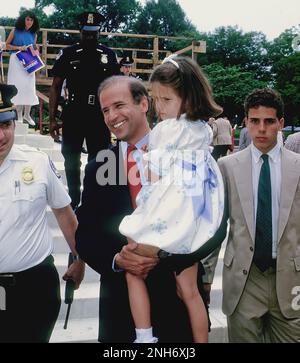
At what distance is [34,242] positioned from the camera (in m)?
2.01

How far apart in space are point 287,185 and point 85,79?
2.04 meters

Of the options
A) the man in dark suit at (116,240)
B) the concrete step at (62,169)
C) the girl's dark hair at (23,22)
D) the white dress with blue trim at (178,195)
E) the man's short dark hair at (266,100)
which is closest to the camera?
the white dress with blue trim at (178,195)

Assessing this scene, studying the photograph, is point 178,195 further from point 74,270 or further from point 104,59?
point 104,59

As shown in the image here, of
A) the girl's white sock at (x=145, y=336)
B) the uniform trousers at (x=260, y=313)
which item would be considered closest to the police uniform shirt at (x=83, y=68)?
the uniform trousers at (x=260, y=313)

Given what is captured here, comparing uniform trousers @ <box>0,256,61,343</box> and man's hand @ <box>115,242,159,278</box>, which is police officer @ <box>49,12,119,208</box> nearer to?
uniform trousers @ <box>0,256,61,343</box>

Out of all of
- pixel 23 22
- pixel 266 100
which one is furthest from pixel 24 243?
pixel 23 22

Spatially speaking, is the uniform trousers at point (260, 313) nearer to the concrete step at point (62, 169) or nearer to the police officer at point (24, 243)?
the police officer at point (24, 243)

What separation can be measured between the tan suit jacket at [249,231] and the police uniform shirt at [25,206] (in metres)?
0.85

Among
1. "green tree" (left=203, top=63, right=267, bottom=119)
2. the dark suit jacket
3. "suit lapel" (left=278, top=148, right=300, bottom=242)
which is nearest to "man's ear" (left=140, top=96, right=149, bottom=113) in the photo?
the dark suit jacket

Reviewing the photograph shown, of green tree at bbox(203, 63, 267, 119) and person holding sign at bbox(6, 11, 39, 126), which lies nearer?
person holding sign at bbox(6, 11, 39, 126)

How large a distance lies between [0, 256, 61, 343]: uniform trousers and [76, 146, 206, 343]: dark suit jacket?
0.99 feet

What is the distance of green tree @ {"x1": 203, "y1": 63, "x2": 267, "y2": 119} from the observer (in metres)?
28.6

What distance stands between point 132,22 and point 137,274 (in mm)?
29689

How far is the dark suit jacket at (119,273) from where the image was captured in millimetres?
1879
